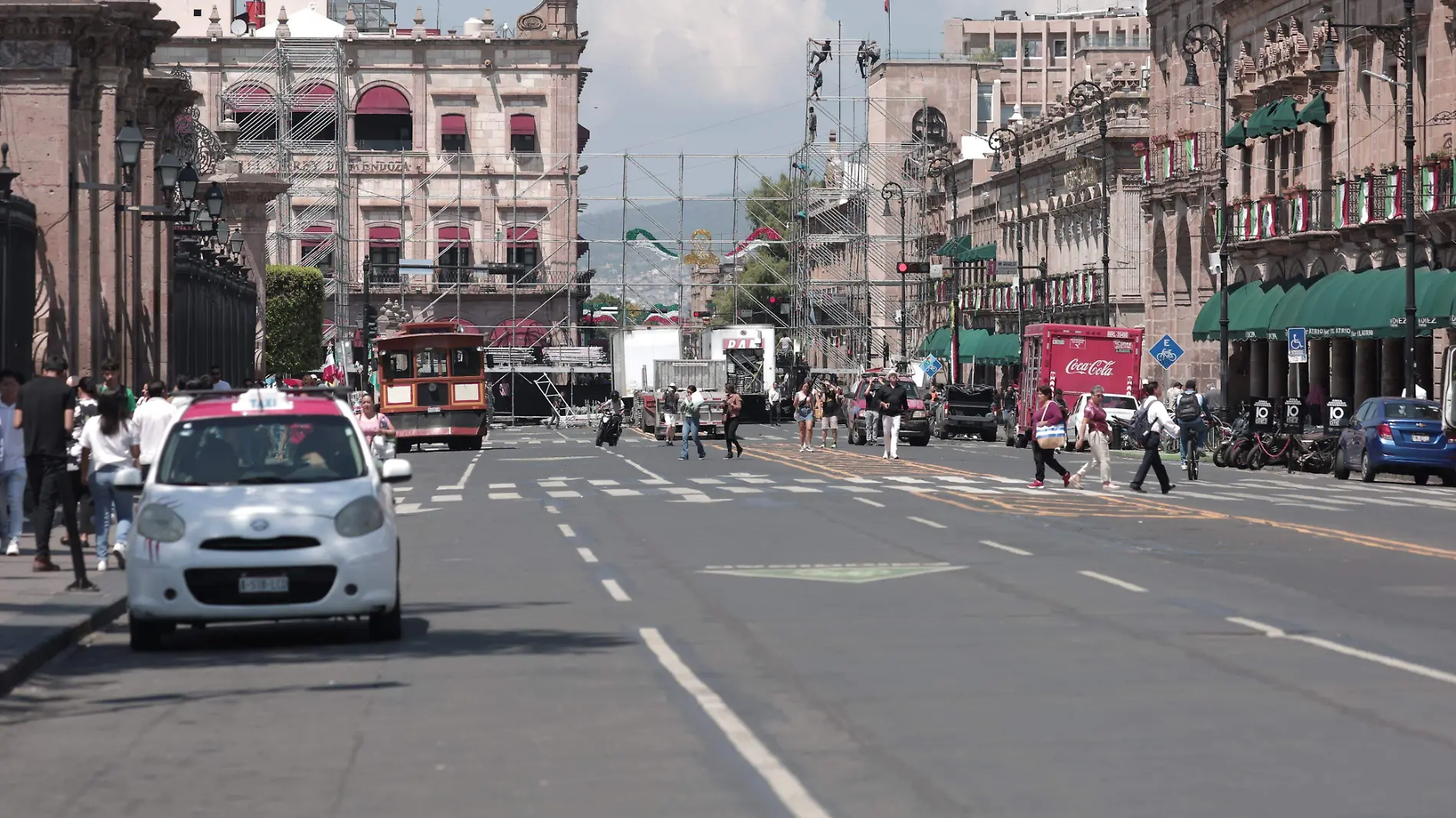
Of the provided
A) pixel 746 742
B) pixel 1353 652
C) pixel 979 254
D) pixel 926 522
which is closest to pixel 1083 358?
pixel 926 522

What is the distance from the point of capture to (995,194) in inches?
4230

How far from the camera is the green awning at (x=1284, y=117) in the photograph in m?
62.4

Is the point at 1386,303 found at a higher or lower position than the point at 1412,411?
higher

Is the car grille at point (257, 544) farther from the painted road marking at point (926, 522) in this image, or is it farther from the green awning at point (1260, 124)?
the green awning at point (1260, 124)

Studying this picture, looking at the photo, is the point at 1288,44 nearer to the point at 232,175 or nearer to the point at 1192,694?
the point at 232,175

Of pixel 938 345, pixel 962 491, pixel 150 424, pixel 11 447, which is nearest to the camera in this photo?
pixel 11 447

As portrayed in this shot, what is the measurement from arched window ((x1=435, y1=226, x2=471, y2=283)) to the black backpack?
2574 inches

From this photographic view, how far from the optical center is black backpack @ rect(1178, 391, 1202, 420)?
40.6 metres

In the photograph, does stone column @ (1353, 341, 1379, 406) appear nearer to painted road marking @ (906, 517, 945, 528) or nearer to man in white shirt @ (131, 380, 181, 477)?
painted road marking @ (906, 517, 945, 528)

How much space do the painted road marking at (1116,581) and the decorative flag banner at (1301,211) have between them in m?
45.8

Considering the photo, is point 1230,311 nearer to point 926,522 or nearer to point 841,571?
point 926,522

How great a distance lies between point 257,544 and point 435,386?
154ft

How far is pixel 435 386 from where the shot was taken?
60781mm

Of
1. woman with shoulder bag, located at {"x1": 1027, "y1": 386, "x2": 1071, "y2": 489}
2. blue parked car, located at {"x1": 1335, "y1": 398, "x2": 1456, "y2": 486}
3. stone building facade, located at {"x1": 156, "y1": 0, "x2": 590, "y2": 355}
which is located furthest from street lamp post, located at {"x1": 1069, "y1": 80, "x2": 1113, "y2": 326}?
woman with shoulder bag, located at {"x1": 1027, "y1": 386, "x2": 1071, "y2": 489}
